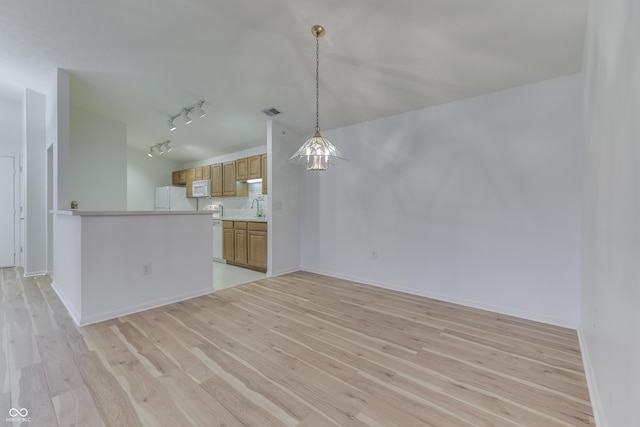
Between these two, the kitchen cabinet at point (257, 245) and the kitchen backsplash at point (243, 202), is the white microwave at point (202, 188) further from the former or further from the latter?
the kitchen cabinet at point (257, 245)

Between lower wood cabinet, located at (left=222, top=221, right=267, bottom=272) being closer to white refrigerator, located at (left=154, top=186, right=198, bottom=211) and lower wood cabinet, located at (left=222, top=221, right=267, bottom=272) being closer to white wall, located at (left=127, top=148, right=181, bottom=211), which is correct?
white refrigerator, located at (left=154, top=186, right=198, bottom=211)

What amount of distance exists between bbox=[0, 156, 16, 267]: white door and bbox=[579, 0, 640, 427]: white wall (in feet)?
24.8

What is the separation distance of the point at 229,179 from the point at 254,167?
86 cm

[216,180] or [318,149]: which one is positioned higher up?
[216,180]

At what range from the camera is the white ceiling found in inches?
85.3

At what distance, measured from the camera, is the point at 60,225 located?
334 cm

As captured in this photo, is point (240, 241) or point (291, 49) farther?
point (240, 241)

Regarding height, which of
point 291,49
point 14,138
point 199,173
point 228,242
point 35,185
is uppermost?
point 291,49

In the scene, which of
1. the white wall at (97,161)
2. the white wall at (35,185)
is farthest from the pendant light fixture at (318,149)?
the white wall at (35,185)

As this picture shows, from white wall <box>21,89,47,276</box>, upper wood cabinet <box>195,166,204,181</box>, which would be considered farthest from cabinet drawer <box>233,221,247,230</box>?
white wall <box>21,89,47,276</box>

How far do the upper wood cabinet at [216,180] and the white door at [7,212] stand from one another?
10.8 feet

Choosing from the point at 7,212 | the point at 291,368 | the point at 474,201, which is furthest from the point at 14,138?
the point at 474,201

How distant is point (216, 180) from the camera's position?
611 cm

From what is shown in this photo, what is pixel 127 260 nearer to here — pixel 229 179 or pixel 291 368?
pixel 291 368
